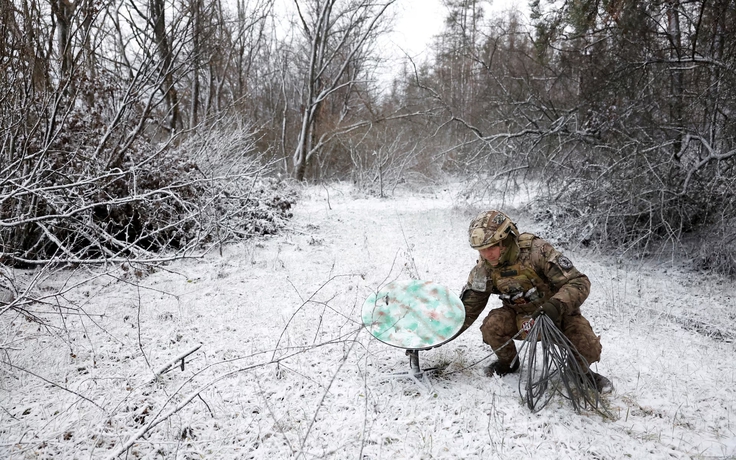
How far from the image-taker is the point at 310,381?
2.67 m

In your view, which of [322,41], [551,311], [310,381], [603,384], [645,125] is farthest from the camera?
[322,41]

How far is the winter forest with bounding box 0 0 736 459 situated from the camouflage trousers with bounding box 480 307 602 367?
1.09ft

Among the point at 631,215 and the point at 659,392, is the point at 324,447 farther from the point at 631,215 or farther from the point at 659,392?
the point at 631,215

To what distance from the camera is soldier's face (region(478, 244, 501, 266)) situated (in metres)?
2.48

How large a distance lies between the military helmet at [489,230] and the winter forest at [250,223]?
965 millimetres

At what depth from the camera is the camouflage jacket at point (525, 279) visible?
2.44m

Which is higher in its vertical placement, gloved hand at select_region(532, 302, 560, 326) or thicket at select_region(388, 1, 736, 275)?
thicket at select_region(388, 1, 736, 275)

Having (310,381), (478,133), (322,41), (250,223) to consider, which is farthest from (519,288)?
(322,41)

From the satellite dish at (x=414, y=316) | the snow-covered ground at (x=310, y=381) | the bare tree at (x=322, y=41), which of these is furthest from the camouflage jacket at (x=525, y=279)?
the bare tree at (x=322, y=41)

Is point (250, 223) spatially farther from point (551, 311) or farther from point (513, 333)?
A: point (551, 311)

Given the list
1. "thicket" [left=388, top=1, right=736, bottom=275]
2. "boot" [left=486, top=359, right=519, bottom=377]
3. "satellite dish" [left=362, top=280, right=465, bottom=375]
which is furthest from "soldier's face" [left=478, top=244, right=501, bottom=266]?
"thicket" [left=388, top=1, right=736, bottom=275]

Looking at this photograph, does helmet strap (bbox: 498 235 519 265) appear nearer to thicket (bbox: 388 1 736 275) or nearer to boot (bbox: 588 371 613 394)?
boot (bbox: 588 371 613 394)

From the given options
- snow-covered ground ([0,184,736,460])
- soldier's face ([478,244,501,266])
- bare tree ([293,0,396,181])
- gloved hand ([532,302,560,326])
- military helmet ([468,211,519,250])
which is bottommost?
snow-covered ground ([0,184,736,460])

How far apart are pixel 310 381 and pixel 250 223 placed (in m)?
4.26
